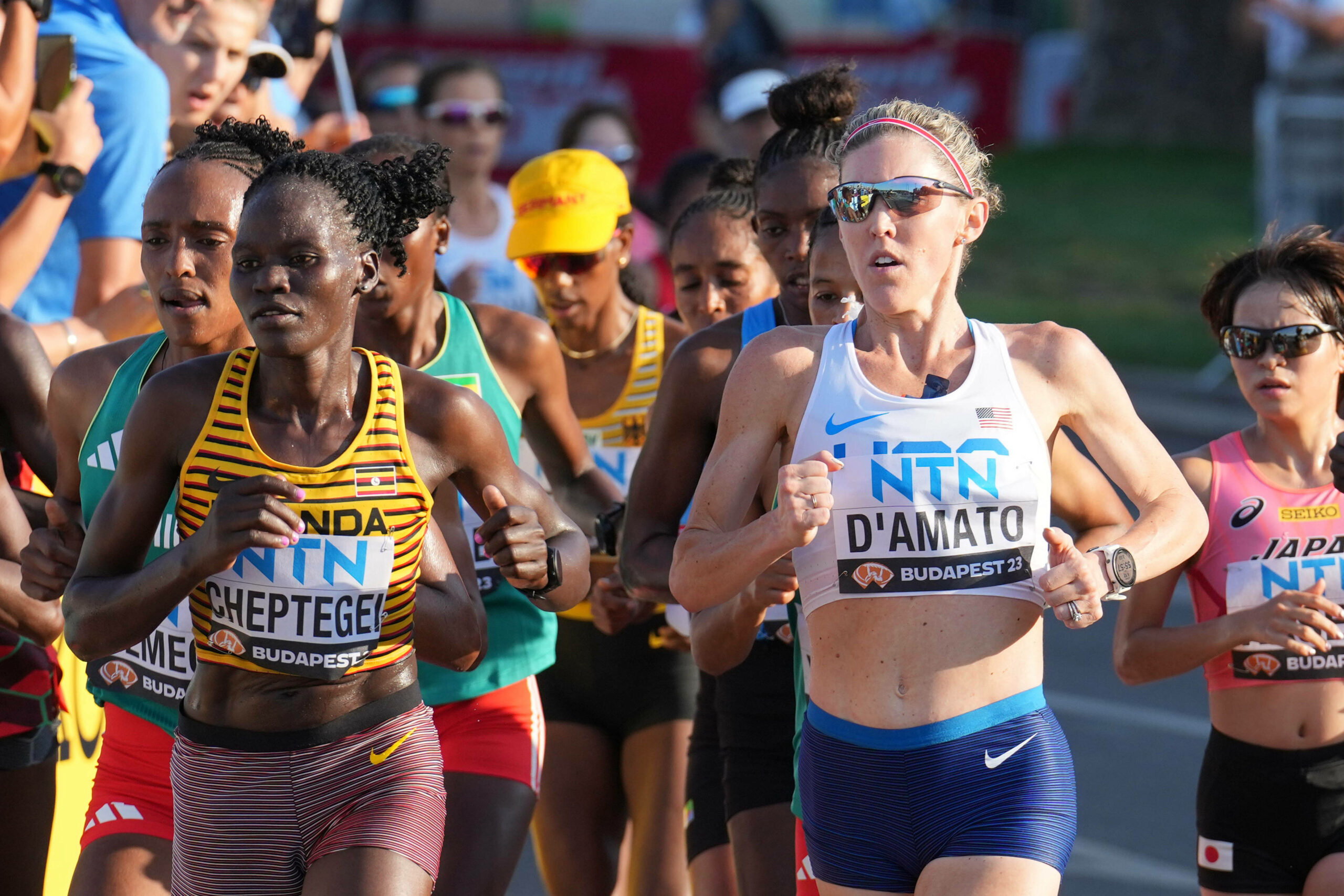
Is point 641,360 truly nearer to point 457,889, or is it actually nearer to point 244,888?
point 457,889

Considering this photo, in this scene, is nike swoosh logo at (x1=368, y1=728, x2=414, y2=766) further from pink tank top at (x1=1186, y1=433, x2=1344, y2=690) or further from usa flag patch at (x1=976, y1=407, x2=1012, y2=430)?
pink tank top at (x1=1186, y1=433, x2=1344, y2=690)

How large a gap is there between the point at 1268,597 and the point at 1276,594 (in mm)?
19

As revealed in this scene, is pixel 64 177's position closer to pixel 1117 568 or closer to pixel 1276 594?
pixel 1117 568

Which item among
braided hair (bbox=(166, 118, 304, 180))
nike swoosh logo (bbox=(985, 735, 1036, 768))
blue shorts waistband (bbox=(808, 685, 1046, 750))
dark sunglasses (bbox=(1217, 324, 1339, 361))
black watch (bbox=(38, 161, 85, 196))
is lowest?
nike swoosh logo (bbox=(985, 735, 1036, 768))

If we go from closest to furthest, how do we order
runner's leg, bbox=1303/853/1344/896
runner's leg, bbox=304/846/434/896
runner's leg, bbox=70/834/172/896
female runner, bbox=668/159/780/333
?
1. runner's leg, bbox=304/846/434/896
2. runner's leg, bbox=70/834/172/896
3. runner's leg, bbox=1303/853/1344/896
4. female runner, bbox=668/159/780/333

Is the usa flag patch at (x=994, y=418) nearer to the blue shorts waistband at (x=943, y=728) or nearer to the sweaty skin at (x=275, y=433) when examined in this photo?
the blue shorts waistband at (x=943, y=728)

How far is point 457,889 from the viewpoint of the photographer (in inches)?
171

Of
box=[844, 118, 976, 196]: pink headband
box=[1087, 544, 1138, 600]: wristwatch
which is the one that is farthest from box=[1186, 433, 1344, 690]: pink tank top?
box=[844, 118, 976, 196]: pink headband

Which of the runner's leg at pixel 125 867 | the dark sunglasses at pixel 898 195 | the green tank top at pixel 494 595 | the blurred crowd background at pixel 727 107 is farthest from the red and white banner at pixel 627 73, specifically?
the runner's leg at pixel 125 867

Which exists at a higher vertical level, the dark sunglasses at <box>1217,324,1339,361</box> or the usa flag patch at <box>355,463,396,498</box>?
the dark sunglasses at <box>1217,324,1339,361</box>

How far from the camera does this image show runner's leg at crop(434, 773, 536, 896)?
4348mm

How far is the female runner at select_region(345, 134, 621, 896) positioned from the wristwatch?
1685 mm

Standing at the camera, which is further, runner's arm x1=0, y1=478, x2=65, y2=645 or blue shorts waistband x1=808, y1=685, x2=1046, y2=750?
runner's arm x1=0, y1=478, x2=65, y2=645

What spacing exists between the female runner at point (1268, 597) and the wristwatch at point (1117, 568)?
839 mm
